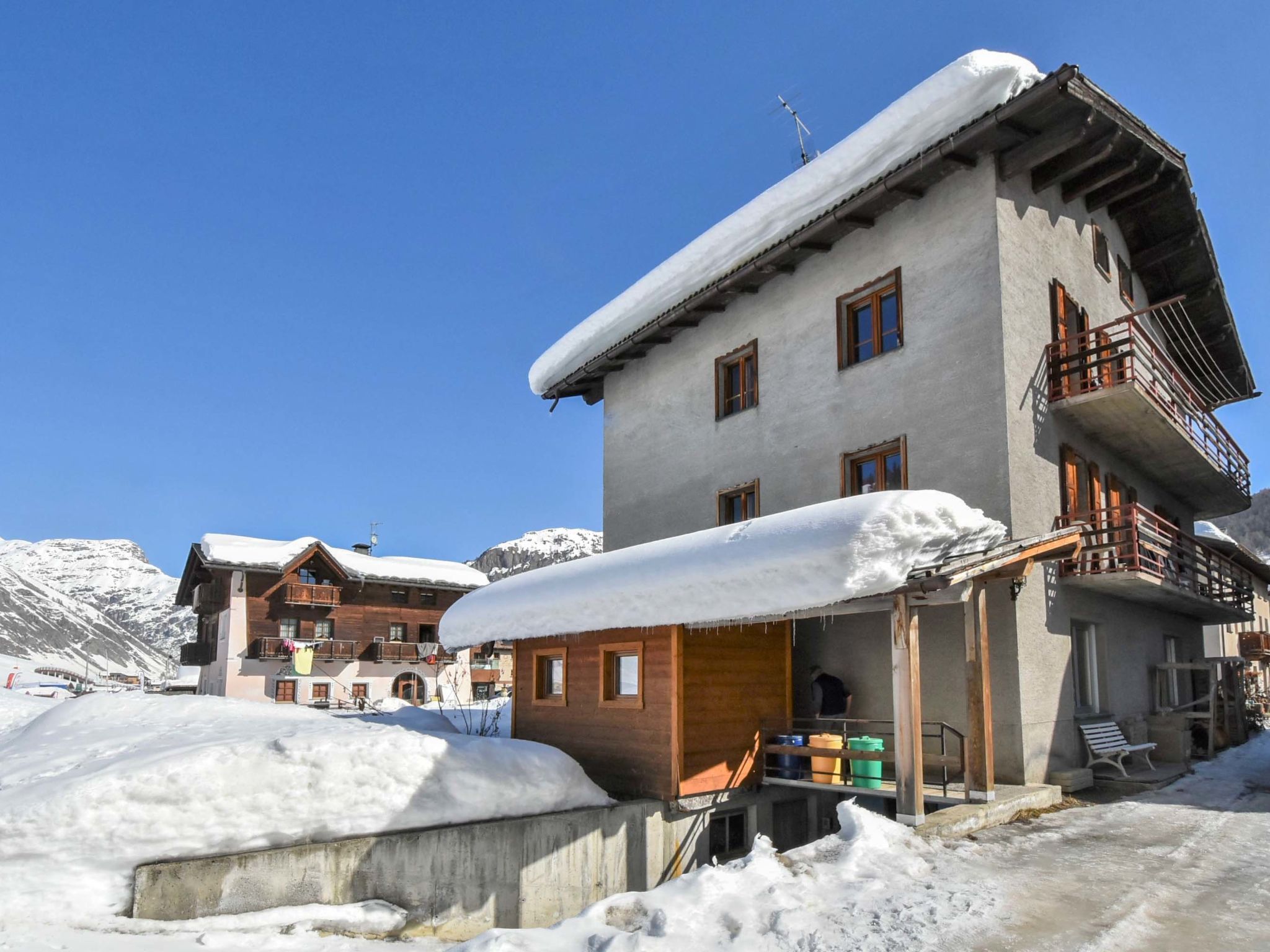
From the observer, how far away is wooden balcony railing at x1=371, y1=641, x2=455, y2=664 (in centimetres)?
3969

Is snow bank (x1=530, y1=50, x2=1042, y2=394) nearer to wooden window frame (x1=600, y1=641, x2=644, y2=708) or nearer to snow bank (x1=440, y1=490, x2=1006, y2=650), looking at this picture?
snow bank (x1=440, y1=490, x2=1006, y2=650)

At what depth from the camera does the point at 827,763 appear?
10.9 meters

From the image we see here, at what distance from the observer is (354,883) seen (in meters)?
8.80

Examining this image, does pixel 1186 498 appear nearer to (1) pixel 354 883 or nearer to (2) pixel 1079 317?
(2) pixel 1079 317

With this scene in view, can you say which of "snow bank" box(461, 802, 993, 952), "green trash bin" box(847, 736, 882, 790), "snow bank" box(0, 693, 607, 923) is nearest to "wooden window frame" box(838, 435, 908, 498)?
"green trash bin" box(847, 736, 882, 790)

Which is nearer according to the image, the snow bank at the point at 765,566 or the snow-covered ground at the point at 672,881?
the snow-covered ground at the point at 672,881

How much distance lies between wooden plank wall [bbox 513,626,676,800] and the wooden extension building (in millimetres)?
23105

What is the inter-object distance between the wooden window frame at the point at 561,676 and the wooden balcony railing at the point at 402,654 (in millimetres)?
26480

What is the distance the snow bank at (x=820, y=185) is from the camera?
40.2ft

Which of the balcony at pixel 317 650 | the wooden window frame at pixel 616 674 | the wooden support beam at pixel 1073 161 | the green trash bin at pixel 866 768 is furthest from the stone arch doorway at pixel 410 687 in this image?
the wooden support beam at pixel 1073 161

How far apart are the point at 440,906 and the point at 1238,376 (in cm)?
2250

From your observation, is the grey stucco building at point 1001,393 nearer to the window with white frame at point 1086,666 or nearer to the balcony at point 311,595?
the window with white frame at point 1086,666

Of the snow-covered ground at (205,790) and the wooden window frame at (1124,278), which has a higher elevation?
the wooden window frame at (1124,278)

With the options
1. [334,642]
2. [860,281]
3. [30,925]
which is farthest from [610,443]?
[334,642]
